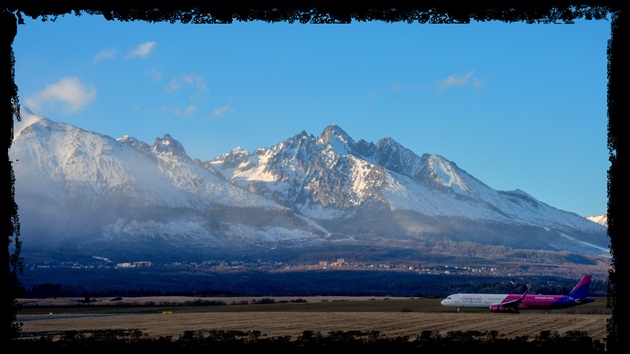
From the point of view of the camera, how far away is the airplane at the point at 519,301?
145 m

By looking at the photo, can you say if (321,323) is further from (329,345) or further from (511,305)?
(329,345)

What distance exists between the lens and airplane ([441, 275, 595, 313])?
145m

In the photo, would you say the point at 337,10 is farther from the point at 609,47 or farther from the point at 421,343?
the point at 421,343

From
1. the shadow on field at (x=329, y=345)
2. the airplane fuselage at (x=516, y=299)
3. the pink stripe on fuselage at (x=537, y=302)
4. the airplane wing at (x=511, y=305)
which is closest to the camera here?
the shadow on field at (x=329, y=345)

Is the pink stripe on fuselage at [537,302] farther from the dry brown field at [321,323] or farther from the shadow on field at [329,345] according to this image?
the shadow on field at [329,345]

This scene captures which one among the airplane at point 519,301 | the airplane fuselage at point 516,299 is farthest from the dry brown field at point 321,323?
the airplane fuselage at point 516,299

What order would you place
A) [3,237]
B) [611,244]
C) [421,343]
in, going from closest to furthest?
[611,244] → [3,237] → [421,343]

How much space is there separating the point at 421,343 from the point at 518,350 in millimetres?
1031

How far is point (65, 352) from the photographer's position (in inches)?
296

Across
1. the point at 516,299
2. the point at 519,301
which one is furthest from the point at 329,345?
the point at 519,301

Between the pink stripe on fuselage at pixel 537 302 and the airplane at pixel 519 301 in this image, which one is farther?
the pink stripe on fuselage at pixel 537 302

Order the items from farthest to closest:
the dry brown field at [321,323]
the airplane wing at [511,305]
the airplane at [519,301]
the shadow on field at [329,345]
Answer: the airplane at [519,301], the airplane wing at [511,305], the dry brown field at [321,323], the shadow on field at [329,345]

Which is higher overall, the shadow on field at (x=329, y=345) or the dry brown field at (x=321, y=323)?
the shadow on field at (x=329, y=345)

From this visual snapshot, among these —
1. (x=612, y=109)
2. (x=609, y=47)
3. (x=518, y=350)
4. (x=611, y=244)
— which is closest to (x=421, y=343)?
(x=518, y=350)
